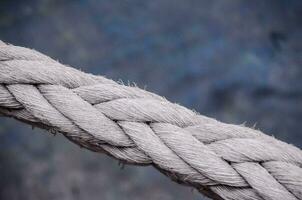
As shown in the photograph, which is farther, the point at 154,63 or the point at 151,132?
the point at 154,63

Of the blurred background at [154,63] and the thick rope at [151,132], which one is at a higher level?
the blurred background at [154,63]

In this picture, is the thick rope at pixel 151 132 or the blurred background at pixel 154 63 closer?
the thick rope at pixel 151 132

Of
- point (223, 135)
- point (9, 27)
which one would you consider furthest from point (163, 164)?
point (9, 27)

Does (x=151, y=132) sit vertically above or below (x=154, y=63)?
below

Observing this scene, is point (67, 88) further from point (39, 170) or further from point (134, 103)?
point (39, 170)
